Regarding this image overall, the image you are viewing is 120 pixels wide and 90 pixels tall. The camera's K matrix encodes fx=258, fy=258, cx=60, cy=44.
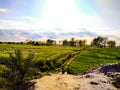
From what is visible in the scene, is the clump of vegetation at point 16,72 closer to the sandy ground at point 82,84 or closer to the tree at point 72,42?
the sandy ground at point 82,84

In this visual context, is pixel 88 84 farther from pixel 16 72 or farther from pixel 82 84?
pixel 16 72

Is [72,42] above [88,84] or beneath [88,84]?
above

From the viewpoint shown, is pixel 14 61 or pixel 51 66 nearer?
pixel 14 61

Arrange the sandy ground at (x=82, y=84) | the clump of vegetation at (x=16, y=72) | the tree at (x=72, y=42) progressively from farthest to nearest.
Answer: the tree at (x=72, y=42), the clump of vegetation at (x=16, y=72), the sandy ground at (x=82, y=84)

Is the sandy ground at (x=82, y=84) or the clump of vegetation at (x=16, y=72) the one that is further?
the clump of vegetation at (x=16, y=72)

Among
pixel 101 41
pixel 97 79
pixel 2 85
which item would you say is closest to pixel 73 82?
pixel 97 79

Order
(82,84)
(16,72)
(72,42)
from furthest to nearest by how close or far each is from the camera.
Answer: (72,42) < (16,72) < (82,84)

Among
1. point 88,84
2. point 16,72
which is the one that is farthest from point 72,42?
Answer: point 88,84

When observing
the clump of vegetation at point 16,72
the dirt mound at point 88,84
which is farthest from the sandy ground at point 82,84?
the clump of vegetation at point 16,72

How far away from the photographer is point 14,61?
28.6 metres

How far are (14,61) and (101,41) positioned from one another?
11922 cm

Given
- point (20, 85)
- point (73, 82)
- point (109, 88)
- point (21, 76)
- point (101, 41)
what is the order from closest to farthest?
point (109, 88) < point (73, 82) < point (20, 85) < point (21, 76) < point (101, 41)

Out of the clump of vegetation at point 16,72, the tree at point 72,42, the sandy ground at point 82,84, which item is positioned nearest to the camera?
the sandy ground at point 82,84

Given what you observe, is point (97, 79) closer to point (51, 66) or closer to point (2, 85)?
point (2, 85)
